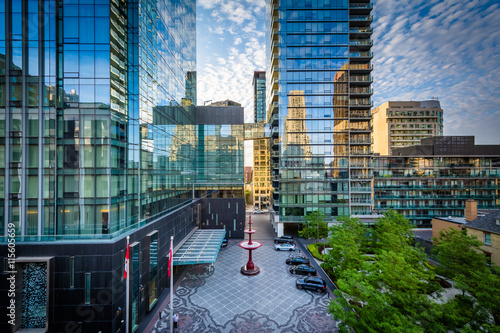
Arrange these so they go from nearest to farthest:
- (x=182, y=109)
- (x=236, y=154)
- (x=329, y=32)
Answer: (x=182, y=109), (x=329, y=32), (x=236, y=154)

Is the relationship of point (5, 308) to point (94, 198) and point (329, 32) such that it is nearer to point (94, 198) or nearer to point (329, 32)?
point (94, 198)

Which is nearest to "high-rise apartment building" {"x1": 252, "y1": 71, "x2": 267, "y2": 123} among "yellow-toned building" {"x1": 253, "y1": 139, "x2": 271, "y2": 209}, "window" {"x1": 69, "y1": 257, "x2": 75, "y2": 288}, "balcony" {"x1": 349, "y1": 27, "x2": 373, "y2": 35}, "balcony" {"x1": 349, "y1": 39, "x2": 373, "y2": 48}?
"yellow-toned building" {"x1": 253, "y1": 139, "x2": 271, "y2": 209}

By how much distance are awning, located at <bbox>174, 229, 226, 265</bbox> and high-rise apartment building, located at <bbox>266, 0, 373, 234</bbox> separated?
1537cm

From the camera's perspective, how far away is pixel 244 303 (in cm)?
1977

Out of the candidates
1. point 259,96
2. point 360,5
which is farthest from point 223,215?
point 259,96

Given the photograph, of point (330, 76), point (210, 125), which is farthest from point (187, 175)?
point (330, 76)

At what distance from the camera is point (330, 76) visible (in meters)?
41.7

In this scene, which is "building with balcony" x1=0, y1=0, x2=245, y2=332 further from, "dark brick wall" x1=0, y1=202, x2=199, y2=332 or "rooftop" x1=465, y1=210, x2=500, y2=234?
"rooftop" x1=465, y1=210, x2=500, y2=234

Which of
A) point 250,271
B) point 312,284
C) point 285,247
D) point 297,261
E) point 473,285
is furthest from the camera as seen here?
point 285,247

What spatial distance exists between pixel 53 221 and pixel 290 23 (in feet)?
155

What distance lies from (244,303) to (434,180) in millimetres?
50980

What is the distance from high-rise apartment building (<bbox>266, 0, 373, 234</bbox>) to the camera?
41.3 metres

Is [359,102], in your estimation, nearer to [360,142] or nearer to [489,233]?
[360,142]

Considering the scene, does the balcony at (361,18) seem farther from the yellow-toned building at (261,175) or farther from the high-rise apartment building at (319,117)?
the yellow-toned building at (261,175)
